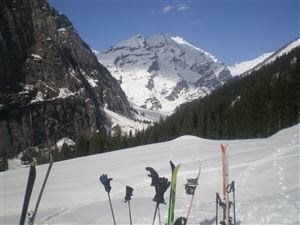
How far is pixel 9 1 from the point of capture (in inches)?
7200

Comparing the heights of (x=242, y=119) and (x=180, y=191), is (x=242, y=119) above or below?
above

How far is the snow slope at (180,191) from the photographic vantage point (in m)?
11.7

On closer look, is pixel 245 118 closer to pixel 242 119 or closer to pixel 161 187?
pixel 242 119

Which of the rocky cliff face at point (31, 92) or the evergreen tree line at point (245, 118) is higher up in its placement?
the rocky cliff face at point (31, 92)

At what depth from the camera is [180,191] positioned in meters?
16.0

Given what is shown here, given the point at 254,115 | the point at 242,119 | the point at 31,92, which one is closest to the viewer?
the point at 254,115

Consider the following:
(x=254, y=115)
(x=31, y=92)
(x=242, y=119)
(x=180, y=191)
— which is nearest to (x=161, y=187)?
(x=180, y=191)

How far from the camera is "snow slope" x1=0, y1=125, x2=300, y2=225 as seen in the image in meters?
11.7

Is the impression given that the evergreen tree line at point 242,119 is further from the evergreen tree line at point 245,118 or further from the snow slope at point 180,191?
the snow slope at point 180,191

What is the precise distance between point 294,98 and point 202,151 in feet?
141

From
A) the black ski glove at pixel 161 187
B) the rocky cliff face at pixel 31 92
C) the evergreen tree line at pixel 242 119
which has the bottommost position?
the black ski glove at pixel 161 187

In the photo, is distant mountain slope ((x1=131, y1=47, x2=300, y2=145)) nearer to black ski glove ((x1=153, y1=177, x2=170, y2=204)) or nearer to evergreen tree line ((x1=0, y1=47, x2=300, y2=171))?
evergreen tree line ((x1=0, y1=47, x2=300, y2=171))

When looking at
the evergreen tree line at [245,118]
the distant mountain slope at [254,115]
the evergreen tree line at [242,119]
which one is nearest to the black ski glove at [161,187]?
the distant mountain slope at [254,115]

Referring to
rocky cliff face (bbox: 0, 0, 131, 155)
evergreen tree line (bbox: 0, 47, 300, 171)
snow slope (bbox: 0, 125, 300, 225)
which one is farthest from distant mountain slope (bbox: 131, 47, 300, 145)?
rocky cliff face (bbox: 0, 0, 131, 155)
